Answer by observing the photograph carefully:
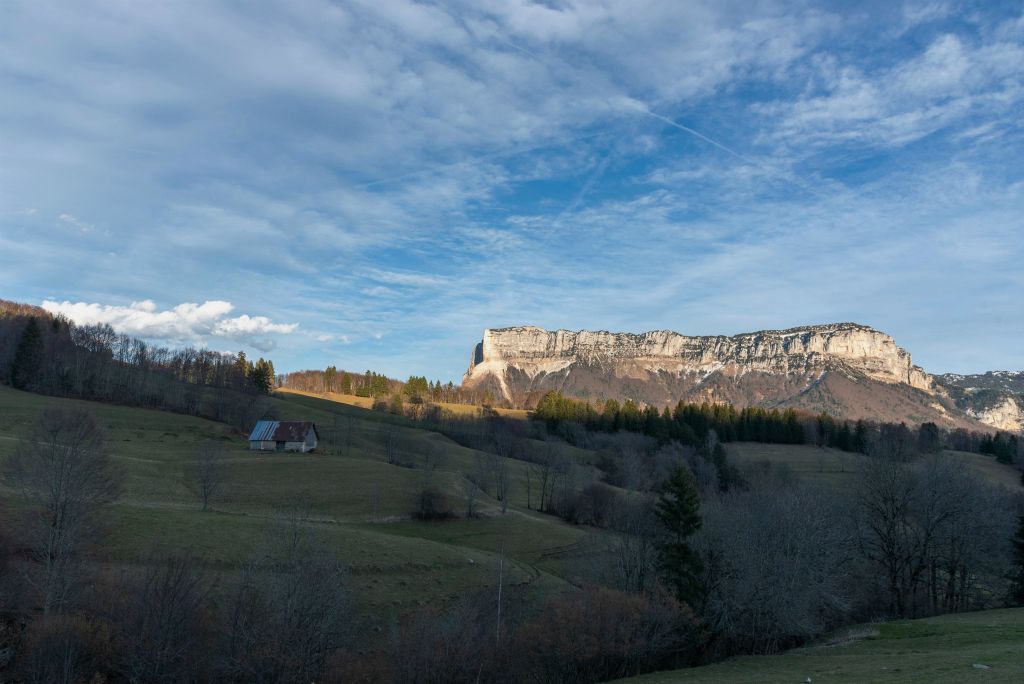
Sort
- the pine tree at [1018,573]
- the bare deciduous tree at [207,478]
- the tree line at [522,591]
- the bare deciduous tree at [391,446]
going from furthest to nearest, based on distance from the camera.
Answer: the bare deciduous tree at [391,446] → the bare deciduous tree at [207,478] → the pine tree at [1018,573] → the tree line at [522,591]

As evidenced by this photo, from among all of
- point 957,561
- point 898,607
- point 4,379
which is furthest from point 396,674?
point 4,379

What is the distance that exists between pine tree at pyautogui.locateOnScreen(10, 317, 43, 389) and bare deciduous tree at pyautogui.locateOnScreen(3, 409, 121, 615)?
79354mm

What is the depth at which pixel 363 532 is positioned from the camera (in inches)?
2319

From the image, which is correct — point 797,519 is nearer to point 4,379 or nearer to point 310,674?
point 310,674

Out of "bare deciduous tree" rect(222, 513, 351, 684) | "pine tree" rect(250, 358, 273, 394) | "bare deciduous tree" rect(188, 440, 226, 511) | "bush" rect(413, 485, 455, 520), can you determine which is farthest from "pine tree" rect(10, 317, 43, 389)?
"bare deciduous tree" rect(222, 513, 351, 684)

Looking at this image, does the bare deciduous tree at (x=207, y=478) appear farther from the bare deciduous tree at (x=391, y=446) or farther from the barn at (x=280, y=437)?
the bare deciduous tree at (x=391, y=446)

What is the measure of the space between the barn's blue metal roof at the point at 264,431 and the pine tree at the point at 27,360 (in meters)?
46.6

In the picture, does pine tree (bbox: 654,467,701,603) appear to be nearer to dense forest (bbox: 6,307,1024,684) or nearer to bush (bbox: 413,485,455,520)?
dense forest (bbox: 6,307,1024,684)

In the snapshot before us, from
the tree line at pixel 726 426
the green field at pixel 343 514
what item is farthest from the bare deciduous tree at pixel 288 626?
the tree line at pixel 726 426

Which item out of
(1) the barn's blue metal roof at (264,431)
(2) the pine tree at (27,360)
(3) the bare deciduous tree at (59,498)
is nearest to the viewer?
(3) the bare deciduous tree at (59,498)

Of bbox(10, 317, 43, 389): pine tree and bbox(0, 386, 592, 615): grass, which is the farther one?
bbox(10, 317, 43, 389): pine tree

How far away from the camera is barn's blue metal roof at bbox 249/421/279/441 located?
327ft

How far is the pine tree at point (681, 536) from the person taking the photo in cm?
4138

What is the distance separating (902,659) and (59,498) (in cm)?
4888
